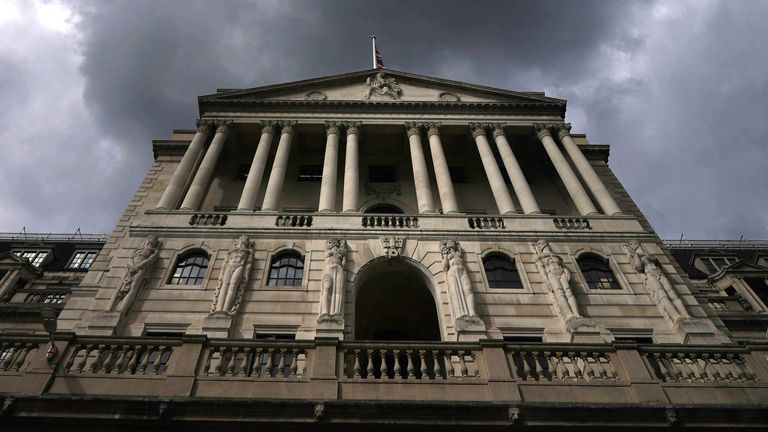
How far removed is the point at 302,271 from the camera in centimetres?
2100

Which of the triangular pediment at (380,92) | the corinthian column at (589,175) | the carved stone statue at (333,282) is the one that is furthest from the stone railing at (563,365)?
the triangular pediment at (380,92)

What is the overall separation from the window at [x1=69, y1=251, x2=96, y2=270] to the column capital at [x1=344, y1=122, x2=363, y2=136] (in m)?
30.6

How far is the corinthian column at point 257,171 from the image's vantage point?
2476 centimetres

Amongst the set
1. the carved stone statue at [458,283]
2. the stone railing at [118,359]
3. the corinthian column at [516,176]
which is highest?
the corinthian column at [516,176]

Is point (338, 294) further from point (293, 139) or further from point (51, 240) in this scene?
point (51, 240)

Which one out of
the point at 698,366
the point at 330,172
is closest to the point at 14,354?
the point at 330,172

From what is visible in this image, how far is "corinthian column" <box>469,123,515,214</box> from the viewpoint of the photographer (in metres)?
25.3

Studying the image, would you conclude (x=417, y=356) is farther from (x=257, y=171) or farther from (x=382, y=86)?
(x=382, y=86)

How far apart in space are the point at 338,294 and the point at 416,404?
663 centimetres

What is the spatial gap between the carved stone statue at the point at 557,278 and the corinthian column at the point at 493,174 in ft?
11.8

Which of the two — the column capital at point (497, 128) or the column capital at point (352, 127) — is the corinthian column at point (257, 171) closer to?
the column capital at point (352, 127)

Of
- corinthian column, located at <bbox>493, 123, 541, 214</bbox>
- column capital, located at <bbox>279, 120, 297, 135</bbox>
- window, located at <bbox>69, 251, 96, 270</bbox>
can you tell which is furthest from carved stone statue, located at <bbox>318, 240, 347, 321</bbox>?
window, located at <bbox>69, 251, 96, 270</bbox>

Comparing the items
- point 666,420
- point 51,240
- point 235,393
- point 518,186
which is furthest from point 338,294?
point 51,240

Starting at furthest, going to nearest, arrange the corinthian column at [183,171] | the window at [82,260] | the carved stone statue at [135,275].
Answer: the window at [82,260] < the corinthian column at [183,171] < the carved stone statue at [135,275]
